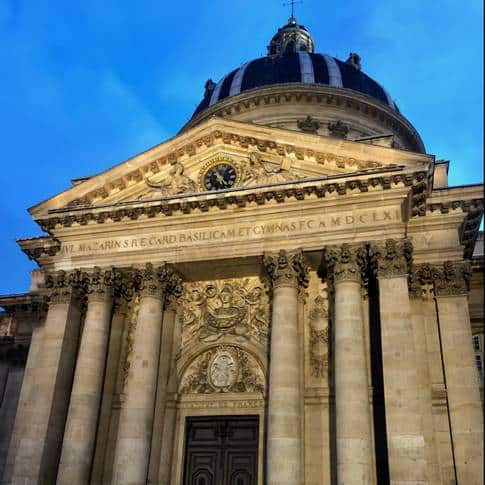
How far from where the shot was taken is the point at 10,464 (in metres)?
18.6

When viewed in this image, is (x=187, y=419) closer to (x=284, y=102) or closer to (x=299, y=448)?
(x=299, y=448)

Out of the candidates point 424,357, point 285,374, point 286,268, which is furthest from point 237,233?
point 424,357

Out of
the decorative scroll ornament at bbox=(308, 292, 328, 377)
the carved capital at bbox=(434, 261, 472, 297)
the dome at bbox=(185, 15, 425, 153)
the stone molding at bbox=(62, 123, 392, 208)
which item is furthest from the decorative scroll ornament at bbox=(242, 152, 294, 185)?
the dome at bbox=(185, 15, 425, 153)

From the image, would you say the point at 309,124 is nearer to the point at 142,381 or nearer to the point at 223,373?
the point at 223,373

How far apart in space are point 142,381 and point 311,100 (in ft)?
70.4

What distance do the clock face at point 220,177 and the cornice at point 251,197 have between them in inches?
41.8

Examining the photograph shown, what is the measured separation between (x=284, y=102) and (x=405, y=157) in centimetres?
1777

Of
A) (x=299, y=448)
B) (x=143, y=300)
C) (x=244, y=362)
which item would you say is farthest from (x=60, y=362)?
(x=299, y=448)

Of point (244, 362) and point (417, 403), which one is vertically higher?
point (244, 362)

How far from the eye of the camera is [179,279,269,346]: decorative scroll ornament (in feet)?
58.3

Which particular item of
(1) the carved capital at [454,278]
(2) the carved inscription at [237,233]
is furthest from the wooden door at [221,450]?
(1) the carved capital at [454,278]

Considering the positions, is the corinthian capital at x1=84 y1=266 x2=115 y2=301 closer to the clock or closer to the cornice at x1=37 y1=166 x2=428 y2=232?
the cornice at x1=37 y1=166 x2=428 y2=232

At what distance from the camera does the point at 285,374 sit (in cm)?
1548

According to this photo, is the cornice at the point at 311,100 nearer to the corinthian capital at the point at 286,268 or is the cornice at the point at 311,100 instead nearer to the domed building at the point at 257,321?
the domed building at the point at 257,321
